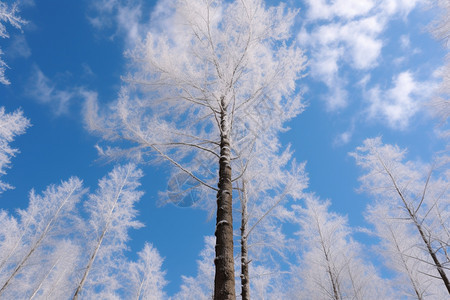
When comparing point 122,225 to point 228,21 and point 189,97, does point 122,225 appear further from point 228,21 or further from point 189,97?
point 228,21

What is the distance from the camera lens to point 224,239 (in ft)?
8.98

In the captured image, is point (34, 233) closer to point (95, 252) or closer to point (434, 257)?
point (95, 252)

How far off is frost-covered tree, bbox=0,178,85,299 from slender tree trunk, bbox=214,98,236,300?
10.5 metres

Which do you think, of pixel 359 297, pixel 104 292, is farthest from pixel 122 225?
pixel 359 297

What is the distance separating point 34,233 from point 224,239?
457 inches

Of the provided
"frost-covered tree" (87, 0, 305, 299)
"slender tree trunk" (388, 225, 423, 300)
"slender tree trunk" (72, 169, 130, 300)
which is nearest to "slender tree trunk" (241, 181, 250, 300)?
"frost-covered tree" (87, 0, 305, 299)

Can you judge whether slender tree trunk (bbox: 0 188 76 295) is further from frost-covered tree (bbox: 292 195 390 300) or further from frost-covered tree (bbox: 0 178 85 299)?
frost-covered tree (bbox: 292 195 390 300)

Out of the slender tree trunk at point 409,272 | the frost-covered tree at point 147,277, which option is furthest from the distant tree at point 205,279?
the slender tree trunk at point 409,272

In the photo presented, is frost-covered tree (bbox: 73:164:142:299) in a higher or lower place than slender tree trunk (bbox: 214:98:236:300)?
higher

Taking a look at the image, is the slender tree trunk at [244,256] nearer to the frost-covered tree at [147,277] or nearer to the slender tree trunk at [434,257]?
the slender tree trunk at [434,257]

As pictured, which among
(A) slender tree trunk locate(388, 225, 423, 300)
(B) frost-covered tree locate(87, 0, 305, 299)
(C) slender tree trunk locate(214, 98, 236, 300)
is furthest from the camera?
(A) slender tree trunk locate(388, 225, 423, 300)

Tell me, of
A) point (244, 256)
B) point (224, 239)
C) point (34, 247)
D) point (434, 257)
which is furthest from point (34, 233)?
point (434, 257)

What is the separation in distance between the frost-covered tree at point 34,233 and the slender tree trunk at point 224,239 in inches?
413

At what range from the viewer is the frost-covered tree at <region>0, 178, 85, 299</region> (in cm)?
1021
